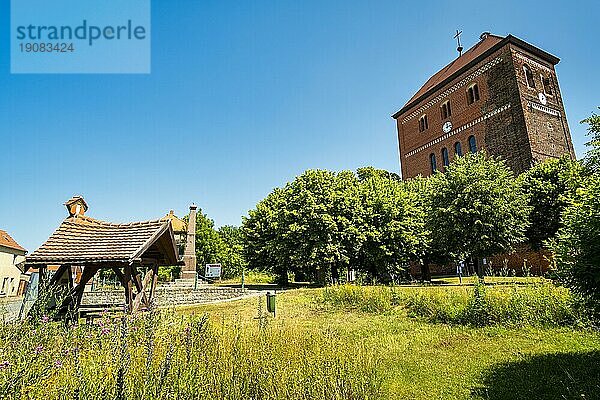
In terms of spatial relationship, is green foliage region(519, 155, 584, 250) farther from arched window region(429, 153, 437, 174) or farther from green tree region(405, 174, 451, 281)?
arched window region(429, 153, 437, 174)

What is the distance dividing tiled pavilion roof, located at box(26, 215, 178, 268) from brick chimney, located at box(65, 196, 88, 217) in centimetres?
49

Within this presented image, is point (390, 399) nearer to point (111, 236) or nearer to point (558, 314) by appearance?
point (558, 314)

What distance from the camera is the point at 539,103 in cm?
3177

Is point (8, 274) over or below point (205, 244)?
below

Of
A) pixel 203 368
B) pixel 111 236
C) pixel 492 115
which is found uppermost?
pixel 492 115

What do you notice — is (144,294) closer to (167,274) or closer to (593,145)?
(593,145)

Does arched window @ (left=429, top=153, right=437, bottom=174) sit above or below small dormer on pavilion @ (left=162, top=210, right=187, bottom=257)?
above

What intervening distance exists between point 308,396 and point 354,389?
64cm

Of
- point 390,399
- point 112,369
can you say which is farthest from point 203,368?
point 390,399

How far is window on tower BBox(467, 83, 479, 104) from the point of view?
3504cm

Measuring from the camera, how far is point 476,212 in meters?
18.6

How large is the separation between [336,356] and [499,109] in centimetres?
3413

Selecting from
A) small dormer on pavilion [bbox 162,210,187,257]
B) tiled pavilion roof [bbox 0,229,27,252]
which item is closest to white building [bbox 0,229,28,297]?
tiled pavilion roof [bbox 0,229,27,252]

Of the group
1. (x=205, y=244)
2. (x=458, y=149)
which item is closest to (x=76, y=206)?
(x=205, y=244)
